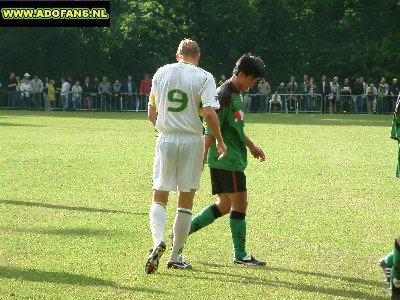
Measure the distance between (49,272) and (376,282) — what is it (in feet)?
7.86

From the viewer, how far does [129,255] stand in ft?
31.0

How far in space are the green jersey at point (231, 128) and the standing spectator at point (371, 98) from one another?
44.1 metres

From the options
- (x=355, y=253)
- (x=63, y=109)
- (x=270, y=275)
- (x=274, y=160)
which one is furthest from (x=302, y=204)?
(x=63, y=109)

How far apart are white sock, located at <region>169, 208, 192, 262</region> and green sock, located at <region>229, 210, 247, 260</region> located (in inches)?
21.3

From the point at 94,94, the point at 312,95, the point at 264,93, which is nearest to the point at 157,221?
the point at 312,95

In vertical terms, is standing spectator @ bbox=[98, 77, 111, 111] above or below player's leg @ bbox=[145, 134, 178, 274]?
below

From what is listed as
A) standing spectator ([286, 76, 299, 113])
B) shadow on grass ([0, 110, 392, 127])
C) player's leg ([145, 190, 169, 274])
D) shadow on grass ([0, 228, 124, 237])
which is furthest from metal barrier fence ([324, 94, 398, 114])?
player's leg ([145, 190, 169, 274])

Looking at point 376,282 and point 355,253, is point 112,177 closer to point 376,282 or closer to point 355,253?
point 355,253

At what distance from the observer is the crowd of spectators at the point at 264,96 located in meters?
53.0

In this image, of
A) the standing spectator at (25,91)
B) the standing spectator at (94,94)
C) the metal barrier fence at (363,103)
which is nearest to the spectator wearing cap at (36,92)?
the standing spectator at (25,91)

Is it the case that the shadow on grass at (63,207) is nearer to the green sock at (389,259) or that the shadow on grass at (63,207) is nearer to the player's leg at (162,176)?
the player's leg at (162,176)

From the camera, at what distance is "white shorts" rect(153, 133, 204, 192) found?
862cm

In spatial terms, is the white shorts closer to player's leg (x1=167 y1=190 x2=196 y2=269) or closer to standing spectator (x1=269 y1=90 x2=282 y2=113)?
player's leg (x1=167 y1=190 x2=196 y2=269)

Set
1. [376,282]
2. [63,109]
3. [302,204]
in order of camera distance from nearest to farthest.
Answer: [376,282]
[302,204]
[63,109]
